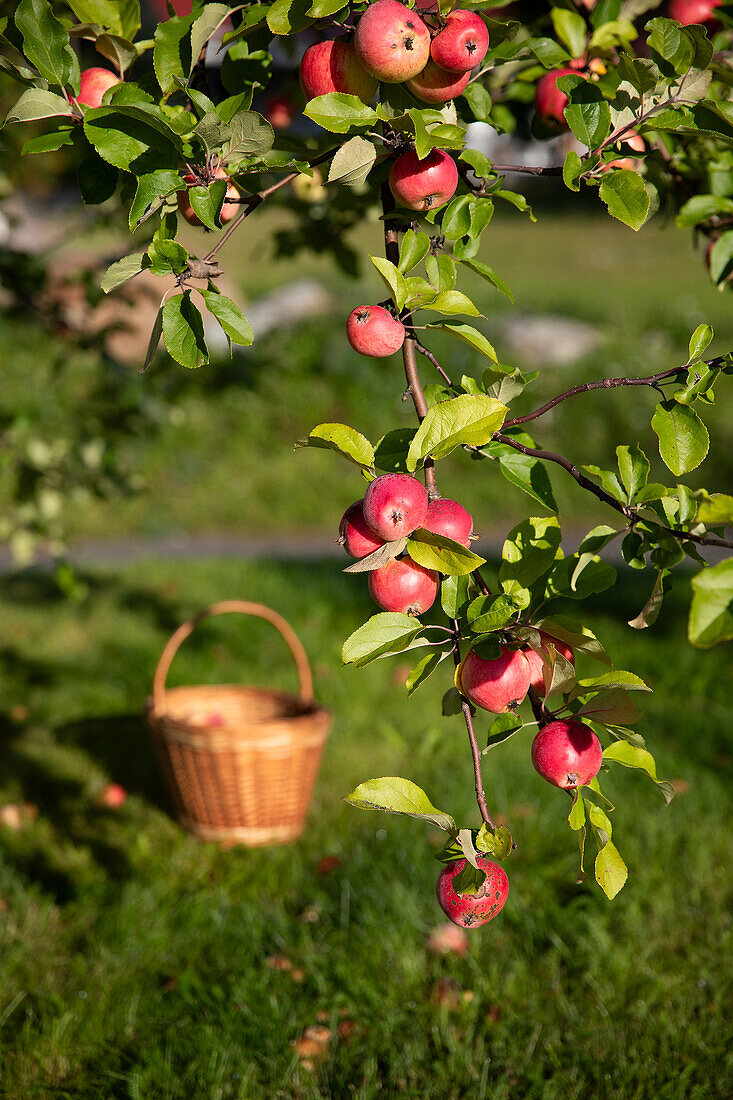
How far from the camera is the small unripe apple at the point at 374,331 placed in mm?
918

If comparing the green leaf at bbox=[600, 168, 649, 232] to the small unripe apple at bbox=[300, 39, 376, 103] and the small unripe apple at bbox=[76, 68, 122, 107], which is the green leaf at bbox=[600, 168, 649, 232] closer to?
the small unripe apple at bbox=[300, 39, 376, 103]

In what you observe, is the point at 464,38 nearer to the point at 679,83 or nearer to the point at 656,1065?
the point at 679,83

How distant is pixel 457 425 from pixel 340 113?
1.08 ft

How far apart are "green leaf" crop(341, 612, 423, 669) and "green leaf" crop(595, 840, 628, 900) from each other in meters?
0.28

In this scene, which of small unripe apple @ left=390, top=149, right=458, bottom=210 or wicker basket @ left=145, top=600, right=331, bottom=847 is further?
wicker basket @ left=145, top=600, right=331, bottom=847

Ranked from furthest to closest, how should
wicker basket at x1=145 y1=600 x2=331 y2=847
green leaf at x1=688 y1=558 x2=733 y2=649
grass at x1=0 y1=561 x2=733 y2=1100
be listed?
wicker basket at x1=145 y1=600 x2=331 y2=847
grass at x1=0 y1=561 x2=733 y2=1100
green leaf at x1=688 y1=558 x2=733 y2=649

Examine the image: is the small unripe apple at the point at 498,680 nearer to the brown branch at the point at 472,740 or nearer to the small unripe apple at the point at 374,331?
the brown branch at the point at 472,740

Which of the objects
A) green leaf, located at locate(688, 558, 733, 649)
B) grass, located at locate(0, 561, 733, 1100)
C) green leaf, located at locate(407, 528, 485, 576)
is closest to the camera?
green leaf, located at locate(688, 558, 733, 649)

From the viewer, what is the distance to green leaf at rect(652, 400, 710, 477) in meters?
0.92

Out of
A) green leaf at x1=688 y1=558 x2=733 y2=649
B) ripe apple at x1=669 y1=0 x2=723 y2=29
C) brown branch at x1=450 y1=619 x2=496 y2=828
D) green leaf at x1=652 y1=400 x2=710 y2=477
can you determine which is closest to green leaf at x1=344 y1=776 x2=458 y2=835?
brown branch at x1=450 y1=619 x2=496 y2=828

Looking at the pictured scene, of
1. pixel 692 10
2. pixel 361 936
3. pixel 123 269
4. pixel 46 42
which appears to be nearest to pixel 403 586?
pixel 123 269

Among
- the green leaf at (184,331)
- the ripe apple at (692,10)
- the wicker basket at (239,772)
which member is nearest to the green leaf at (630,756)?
the green leaf at (184,331)

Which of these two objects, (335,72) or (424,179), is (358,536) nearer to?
(424,179)

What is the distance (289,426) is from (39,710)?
12.0ft
